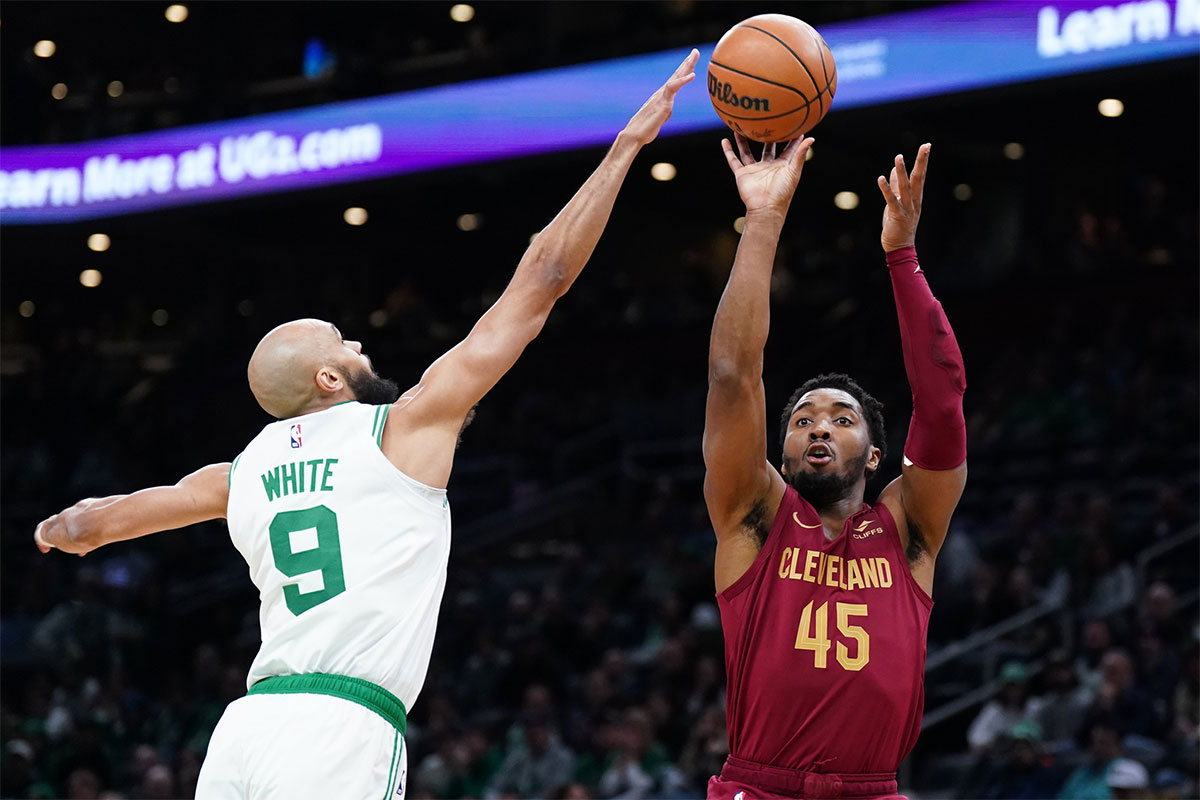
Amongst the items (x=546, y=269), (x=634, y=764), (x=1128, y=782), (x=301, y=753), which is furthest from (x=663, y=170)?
(x=301, y=753)

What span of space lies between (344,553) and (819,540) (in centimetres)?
133

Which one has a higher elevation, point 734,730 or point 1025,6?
point 1025,6

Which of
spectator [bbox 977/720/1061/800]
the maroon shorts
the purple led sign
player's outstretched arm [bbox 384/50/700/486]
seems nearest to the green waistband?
player's outstretched arm [bbox 384/50/700/486]

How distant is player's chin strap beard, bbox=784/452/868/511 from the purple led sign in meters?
7.23

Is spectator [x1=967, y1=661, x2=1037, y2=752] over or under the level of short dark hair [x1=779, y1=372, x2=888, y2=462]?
under

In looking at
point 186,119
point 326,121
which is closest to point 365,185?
point 326,121

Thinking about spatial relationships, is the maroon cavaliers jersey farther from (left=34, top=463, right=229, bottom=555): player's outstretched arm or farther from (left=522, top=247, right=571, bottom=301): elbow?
(left=34, top=463, right=229, bottom=555): player's outstretched arm

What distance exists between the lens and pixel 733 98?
4.75 m

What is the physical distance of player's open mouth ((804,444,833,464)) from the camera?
4449mm

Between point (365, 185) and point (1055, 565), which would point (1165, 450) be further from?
point (365, 185)

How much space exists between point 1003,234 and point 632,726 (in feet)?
31.4

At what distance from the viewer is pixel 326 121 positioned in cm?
1478

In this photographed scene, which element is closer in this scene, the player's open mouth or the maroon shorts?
the maroon shorts

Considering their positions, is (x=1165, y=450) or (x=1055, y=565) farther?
(x=1165, y=450)
